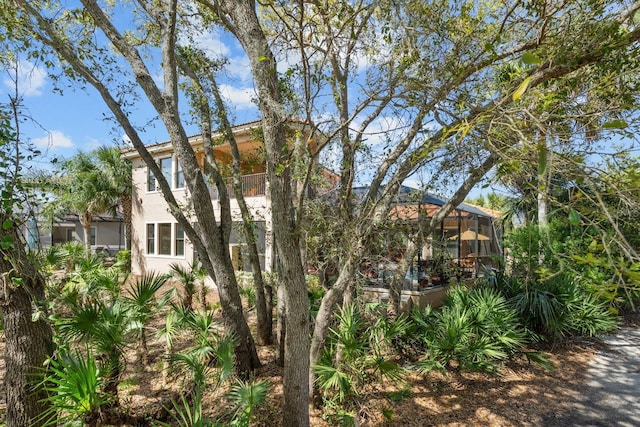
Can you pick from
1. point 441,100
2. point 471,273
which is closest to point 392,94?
point 441,100

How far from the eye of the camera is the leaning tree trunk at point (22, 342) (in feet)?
12.5

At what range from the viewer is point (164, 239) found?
17.0m

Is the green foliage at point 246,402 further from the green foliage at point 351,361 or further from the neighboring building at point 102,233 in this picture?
the neighboring building at point 102,233

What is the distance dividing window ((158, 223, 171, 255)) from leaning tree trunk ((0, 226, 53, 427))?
13.4m

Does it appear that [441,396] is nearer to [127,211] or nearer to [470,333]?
[470,333]

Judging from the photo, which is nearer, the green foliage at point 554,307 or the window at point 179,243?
the green foliage at point 554,307

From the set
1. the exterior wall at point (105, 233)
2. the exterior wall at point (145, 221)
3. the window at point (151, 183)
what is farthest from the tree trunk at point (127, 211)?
the exterior wall at point (105, 233)

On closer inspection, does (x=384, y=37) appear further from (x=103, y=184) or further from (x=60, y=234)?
(x=60, y=234)

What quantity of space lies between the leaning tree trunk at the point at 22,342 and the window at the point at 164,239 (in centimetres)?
1343

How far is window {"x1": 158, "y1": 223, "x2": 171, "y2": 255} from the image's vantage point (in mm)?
16859

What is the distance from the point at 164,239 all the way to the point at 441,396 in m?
15.1

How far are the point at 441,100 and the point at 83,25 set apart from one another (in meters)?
7.17

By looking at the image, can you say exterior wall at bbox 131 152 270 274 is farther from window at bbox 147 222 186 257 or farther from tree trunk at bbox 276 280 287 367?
tree trunk at bbox 276 280 287 367

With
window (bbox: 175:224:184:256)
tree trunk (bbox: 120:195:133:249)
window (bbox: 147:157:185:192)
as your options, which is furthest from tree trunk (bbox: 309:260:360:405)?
tree trunk (bbox: 120:195:133:249)
